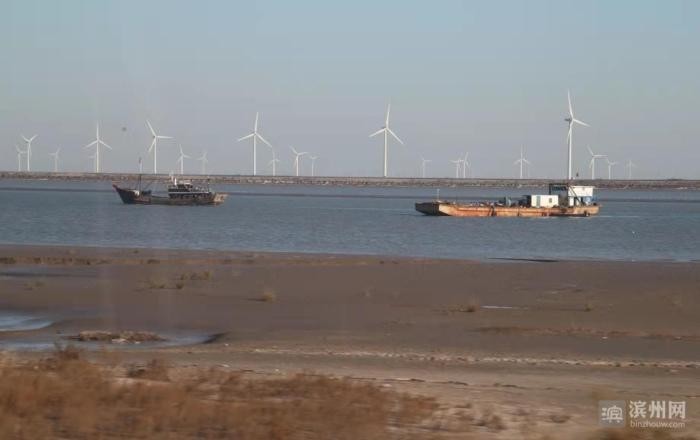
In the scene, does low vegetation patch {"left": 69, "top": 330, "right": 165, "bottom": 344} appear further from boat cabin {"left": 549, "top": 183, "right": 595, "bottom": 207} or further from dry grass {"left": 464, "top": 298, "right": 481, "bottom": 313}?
boat cabin {"left": 549, "top": 183, "right": 595, "bottom": 207}

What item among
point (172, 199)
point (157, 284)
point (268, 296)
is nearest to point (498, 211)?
point (172, 199)

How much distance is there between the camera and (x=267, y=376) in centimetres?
1452

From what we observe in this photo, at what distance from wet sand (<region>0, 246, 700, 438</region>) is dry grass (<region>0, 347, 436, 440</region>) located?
116cm

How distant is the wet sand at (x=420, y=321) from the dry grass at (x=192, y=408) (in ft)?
3.81

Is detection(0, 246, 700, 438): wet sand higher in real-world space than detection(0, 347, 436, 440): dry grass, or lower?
lower

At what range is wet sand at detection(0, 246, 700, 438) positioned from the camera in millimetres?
15039

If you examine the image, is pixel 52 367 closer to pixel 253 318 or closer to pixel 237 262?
pixel 253 318

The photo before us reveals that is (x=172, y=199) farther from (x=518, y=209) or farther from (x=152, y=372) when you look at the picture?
(x=152, y=372)

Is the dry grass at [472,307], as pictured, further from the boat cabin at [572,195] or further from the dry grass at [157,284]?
the boat cabin at [572,195]

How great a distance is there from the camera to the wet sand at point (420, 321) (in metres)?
15.0

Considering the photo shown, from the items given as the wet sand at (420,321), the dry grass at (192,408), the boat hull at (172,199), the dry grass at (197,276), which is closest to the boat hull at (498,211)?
the boat hull at (172,199)

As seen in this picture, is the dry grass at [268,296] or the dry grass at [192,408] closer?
the dry grass at [192,408]

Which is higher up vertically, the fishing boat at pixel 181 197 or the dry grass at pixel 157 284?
the fishing boat at pixel 181 197

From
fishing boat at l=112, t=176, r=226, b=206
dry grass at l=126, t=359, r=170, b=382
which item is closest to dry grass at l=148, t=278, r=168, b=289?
dry grass at l=126, t=359, r=170, b=382
